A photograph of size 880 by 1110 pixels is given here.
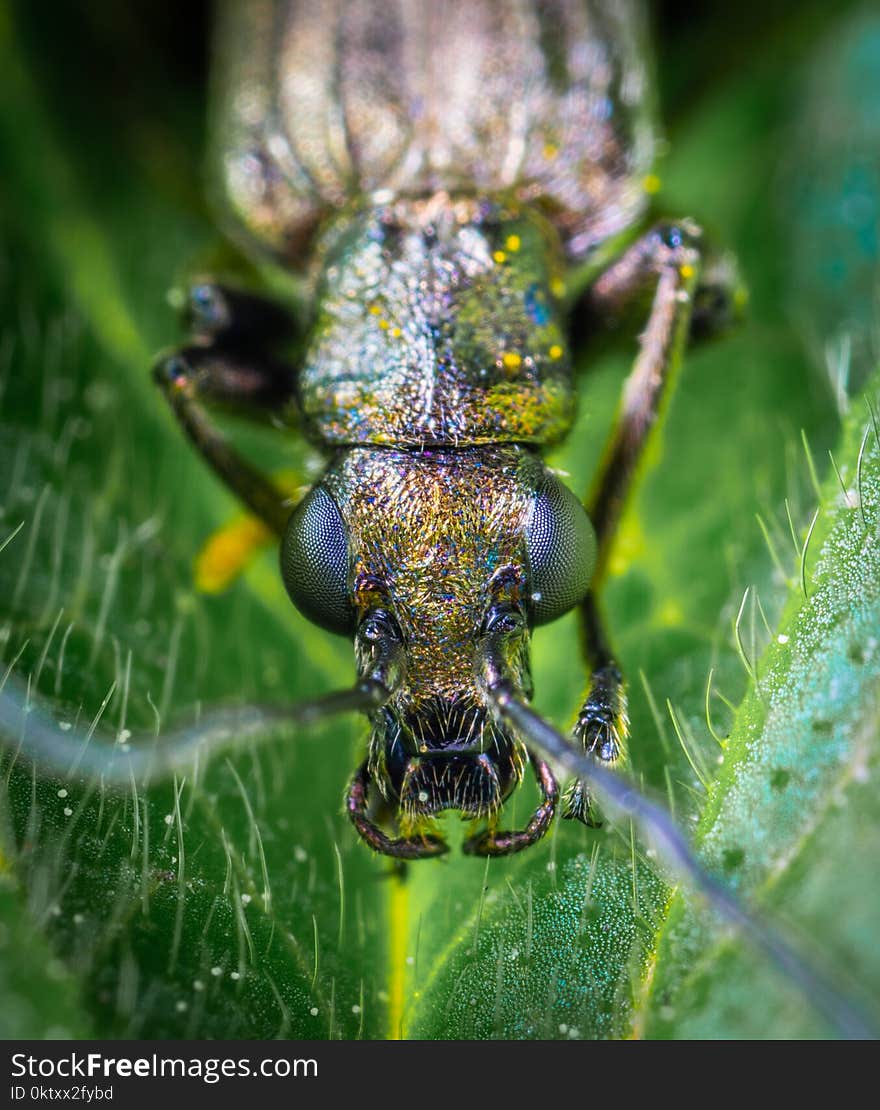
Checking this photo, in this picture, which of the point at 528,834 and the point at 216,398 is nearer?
the point at 528,834

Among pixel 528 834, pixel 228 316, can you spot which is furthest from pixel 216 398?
pixel 528 834

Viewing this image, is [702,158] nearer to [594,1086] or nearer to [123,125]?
[123,125]

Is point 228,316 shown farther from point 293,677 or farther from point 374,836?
point 374,836

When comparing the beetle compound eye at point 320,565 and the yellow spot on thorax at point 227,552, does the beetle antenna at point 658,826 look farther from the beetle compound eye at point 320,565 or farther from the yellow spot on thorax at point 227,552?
the yellow spot on thorax at point 227,552

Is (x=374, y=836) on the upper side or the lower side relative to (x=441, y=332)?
lower

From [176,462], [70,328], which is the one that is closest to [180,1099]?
[176,462]

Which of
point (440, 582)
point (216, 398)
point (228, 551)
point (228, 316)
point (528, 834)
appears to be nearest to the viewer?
point (528, 834)
